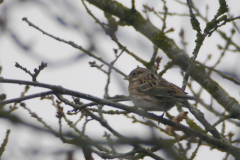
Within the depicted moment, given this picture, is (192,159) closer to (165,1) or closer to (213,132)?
(213,132)

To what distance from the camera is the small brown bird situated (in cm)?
491

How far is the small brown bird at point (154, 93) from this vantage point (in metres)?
4.91

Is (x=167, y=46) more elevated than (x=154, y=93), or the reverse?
(x=167, y=46)

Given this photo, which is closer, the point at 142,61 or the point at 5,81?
the point at 5,81

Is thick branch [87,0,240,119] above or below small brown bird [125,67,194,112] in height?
above

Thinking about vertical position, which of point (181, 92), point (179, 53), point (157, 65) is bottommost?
point (181, 92)

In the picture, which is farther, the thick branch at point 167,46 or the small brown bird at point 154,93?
the thick branch at point 167,46

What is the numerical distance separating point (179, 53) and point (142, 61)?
2.69 feet

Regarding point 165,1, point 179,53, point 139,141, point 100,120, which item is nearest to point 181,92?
point 179,53

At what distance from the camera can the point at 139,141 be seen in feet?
4.89

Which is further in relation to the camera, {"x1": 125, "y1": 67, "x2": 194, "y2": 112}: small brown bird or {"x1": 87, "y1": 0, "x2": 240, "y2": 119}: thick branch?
{"x1": 87, "y1": 0, "x2": 240, "y2": 119}: thick branch

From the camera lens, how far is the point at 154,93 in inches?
207

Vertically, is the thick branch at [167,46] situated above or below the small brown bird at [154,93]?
above

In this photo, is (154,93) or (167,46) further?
(167,46)
